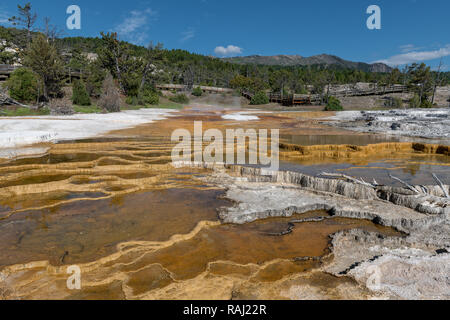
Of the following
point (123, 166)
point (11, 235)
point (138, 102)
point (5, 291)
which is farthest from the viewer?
point (138, 102)

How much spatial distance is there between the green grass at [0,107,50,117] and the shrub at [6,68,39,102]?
197 cm

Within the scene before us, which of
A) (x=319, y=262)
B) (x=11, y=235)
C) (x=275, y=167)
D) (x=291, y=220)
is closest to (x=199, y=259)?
(x=319, y=262)

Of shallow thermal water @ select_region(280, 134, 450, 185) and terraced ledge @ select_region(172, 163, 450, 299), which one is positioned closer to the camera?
terraced ledge @ select_region(172, 163, 450, 299)

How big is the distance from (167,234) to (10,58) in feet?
147

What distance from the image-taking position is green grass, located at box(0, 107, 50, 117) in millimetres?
19750

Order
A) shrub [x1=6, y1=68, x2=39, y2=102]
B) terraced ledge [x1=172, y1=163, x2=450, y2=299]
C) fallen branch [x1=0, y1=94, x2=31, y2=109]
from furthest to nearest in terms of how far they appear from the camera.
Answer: shrub [x1=6, y1=68, x2=39, y2=102], fallen branch [x1=0, y1=94, x2=31, y2=109], terraced ledge [x1=172, y1=163, x2=450, y2=299]

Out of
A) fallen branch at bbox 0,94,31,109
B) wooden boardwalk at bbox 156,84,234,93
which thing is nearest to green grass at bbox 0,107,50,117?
fallen branch at bbox 0,94,31,109

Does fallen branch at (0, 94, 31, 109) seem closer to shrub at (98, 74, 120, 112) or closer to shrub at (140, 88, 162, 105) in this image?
shrub at (98, 74, 120, 112)

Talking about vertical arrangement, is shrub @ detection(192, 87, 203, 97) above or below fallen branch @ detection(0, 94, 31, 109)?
above

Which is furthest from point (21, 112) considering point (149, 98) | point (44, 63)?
point (149, 98)

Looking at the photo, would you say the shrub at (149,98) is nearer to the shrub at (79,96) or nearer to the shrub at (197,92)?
the shrub at (79,96)

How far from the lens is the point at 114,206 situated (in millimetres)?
5906
